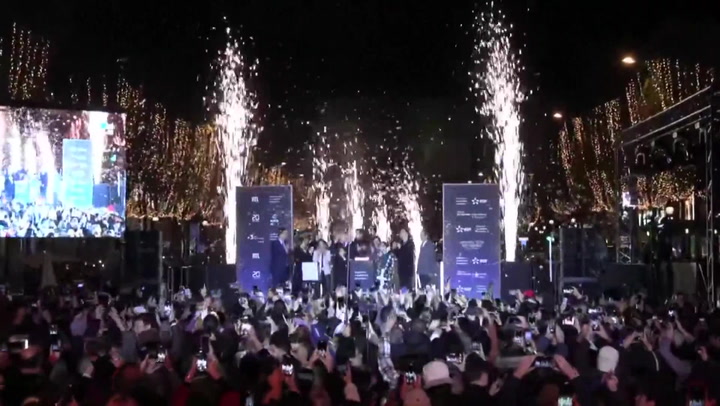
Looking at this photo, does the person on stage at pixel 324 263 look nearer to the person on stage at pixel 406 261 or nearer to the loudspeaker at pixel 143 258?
the person on stage at pixel 406 261

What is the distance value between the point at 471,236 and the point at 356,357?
1129 cm

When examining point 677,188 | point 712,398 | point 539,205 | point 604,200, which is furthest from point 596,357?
point 539,205

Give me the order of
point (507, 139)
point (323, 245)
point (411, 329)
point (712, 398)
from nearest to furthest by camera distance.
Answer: point (712, 398)
point (411, 329)
point (323, 245)
point (507, 139)

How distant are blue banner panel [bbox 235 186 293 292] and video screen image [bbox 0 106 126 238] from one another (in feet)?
8.78

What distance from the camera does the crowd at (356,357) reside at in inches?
283

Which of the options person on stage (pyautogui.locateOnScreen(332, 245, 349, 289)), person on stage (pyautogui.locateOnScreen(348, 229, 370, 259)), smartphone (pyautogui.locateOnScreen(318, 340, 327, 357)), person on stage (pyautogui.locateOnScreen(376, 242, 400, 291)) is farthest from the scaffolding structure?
smartphone (pyautogui.locateOnScreen(318, 340, 327, 357))

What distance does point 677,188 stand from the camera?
35.0 metres

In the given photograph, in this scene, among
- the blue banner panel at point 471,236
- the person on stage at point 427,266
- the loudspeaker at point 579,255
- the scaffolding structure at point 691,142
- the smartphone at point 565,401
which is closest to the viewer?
the smartphone at point 565,401

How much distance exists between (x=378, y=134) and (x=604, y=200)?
54.4ft

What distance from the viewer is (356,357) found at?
9.23 m

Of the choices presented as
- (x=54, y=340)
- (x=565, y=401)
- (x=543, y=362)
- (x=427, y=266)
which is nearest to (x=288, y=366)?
(x=543, y=362)

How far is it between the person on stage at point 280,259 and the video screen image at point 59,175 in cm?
338

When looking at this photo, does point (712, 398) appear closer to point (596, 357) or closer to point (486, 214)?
point (596, 357)

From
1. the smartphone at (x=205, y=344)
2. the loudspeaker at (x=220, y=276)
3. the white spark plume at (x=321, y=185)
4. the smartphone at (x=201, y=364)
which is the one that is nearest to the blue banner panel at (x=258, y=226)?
the loudspeaker at (x=220, y=276)
